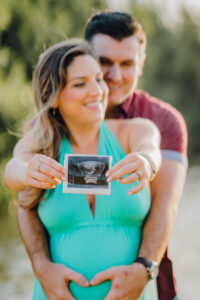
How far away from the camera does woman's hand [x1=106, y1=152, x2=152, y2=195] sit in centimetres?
215

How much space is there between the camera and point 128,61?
140 inches

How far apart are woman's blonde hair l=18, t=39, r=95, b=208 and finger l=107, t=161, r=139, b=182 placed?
0.73 meters

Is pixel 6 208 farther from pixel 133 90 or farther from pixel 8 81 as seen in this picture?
pixel 133 90

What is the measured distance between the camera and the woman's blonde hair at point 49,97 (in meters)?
2.79

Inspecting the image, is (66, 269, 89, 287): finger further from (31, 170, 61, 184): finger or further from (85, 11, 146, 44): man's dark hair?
(85, 11, 146, 44): man's dark hair

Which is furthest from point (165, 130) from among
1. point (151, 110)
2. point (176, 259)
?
point (176, 259)

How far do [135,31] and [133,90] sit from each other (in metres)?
0.49

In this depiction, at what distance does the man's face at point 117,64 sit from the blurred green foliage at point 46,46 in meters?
0.35

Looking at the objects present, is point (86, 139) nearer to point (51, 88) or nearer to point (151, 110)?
point (51, 88)

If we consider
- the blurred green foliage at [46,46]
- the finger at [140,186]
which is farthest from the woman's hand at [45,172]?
the blurred green foliage at [46,46]

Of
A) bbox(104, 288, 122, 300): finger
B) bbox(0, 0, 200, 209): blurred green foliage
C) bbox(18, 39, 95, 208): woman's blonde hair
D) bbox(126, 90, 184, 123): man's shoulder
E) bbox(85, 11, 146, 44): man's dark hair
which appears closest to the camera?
bbox(104, 288, 122, 300): finger

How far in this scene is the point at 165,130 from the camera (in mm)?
3199

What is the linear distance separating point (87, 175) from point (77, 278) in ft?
2.24

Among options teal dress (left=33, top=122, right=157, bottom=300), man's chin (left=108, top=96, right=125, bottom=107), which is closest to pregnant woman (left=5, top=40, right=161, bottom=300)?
teal dress (left=33, top=122, right=157, bottom=300)
